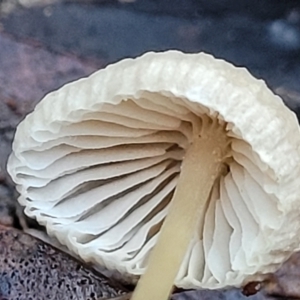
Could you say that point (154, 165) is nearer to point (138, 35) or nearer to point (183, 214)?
point (183, 214)

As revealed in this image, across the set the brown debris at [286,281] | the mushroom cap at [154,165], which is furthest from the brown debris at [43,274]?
the brown debris at [286,281]

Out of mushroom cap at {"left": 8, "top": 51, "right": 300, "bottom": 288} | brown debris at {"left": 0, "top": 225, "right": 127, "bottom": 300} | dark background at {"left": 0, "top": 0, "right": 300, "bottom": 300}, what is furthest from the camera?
dark background at {"left": 0, "top": 0, "right": 300, "bottom": 300}

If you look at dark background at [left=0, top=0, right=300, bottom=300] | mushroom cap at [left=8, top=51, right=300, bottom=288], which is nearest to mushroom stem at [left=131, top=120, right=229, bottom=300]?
mushroom cap at [left=8, top=51, right=300, bottom=288]

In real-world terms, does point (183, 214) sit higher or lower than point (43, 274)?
higher

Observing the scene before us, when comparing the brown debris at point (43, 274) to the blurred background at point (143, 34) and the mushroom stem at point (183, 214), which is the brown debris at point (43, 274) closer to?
the mushroom stem at point (183, 214)

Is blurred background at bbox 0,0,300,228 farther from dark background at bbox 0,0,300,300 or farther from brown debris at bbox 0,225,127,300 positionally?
brown debris at bbox 0,225,127,300

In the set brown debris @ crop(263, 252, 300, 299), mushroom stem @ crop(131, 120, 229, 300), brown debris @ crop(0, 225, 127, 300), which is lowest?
brown debris @ crop(0, 225, 127, 300)

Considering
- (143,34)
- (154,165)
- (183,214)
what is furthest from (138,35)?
(183,214)
